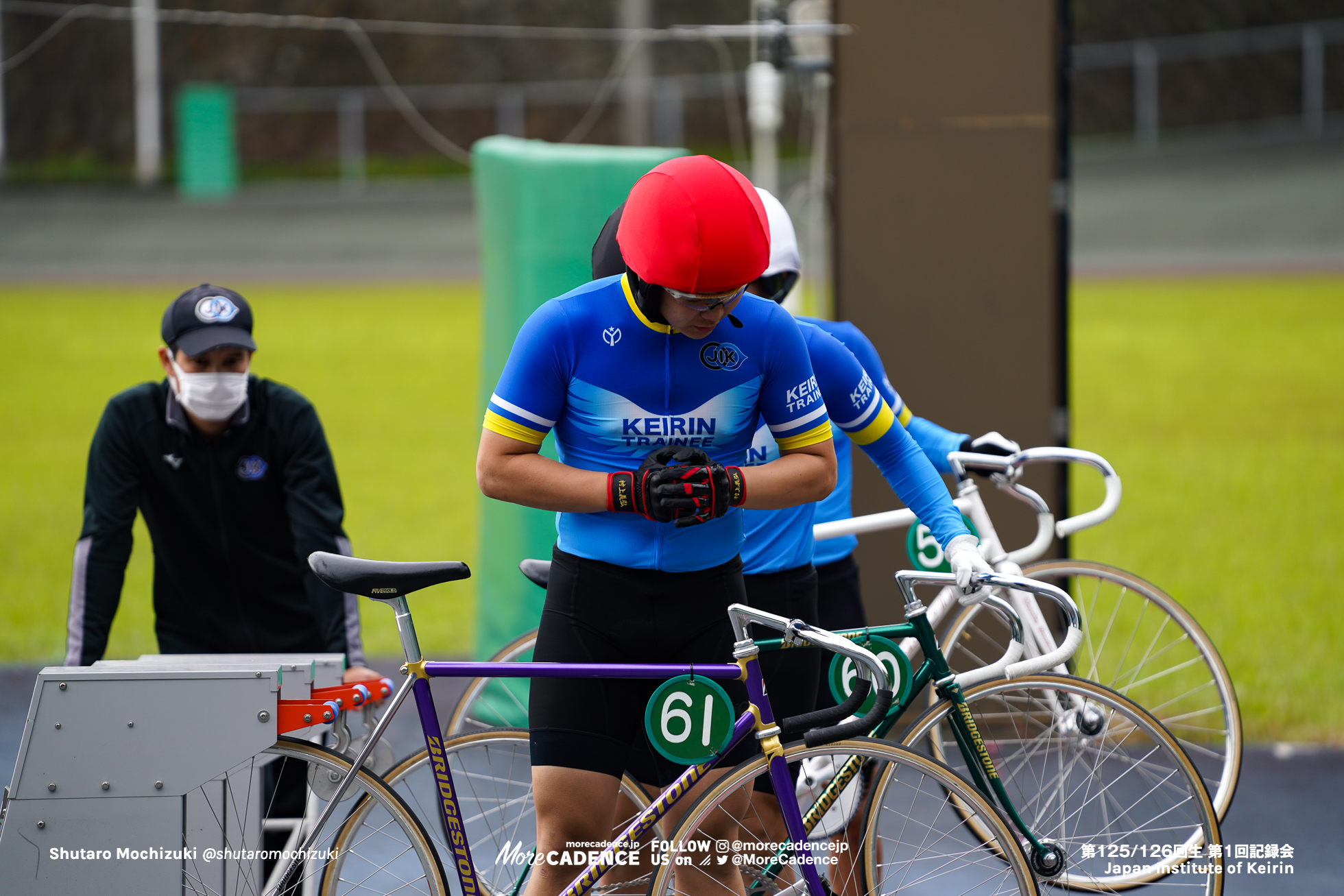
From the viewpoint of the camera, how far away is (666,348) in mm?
2680

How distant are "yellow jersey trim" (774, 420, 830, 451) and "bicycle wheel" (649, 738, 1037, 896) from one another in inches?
24.3

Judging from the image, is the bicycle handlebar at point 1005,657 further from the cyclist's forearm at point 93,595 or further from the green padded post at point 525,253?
the green padded post at point 525,253

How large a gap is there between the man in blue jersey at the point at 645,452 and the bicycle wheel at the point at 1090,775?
24.3 inches

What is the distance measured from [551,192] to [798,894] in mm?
3014

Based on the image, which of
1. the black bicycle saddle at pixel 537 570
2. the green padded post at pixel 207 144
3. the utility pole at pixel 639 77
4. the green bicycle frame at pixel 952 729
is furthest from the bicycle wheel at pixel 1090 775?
the green padded post at pixel 207 144

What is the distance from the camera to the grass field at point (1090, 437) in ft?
24.1

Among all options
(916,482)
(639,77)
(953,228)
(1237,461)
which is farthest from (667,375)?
(639,77)

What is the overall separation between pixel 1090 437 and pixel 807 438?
11.2m

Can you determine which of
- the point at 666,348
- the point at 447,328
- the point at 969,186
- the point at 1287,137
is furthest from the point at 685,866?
the point at 1287,137

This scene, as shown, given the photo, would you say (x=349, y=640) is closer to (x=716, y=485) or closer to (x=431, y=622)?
(x=716, y=485)

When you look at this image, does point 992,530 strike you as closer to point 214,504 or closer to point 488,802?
point 488,802

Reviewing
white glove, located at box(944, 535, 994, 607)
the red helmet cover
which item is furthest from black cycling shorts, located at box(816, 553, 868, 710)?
the red helmet cover

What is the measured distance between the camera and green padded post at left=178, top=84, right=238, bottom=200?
3045cm

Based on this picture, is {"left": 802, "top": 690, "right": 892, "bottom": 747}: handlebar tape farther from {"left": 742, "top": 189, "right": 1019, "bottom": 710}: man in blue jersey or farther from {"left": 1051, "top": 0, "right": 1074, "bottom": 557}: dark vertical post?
{"left": 1051, "top": 0, "right": 1074, "bottom": 557}: dark vertical post
